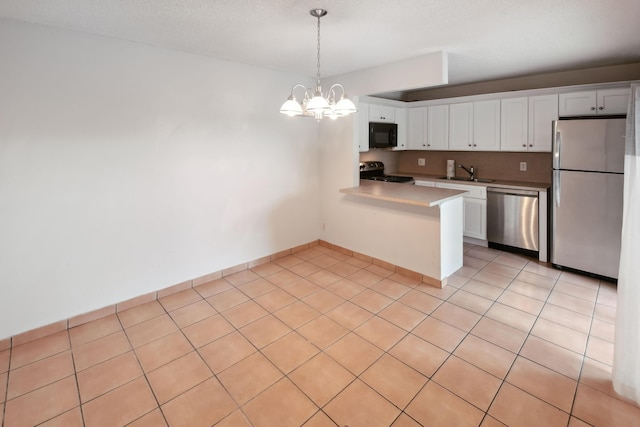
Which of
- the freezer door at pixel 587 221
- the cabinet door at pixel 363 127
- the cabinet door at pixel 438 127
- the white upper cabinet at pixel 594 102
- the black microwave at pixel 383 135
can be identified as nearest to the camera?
the freezer door at pixel 587 221

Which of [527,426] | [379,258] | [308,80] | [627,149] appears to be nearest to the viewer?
[527,426]

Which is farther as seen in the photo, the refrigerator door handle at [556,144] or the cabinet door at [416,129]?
the cabinet door at [416,129]

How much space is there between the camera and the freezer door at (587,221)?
3232mm

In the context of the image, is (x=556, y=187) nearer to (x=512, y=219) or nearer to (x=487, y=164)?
(x=512, y=219)

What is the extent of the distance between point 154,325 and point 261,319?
2.95ft

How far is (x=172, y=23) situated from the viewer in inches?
95.0

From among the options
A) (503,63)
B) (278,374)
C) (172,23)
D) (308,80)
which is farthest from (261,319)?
(503,63)

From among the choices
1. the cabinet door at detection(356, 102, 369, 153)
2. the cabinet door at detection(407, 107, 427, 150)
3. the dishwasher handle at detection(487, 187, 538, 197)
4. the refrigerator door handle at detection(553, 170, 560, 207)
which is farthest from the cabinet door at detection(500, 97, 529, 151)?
the cabinet door at detection(356, 102, 369, 153)

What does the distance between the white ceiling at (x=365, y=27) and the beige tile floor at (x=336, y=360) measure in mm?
2312

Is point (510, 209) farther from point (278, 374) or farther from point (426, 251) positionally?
point (278, 374)

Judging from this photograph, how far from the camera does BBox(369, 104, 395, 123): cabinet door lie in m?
4.59

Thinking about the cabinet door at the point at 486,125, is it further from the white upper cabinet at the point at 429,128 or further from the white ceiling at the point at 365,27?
the white ceiling at the point at 365,27

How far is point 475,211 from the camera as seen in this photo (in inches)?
177

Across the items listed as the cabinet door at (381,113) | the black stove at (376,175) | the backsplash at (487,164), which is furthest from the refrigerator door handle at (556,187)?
the cabinet door at (381,113)
